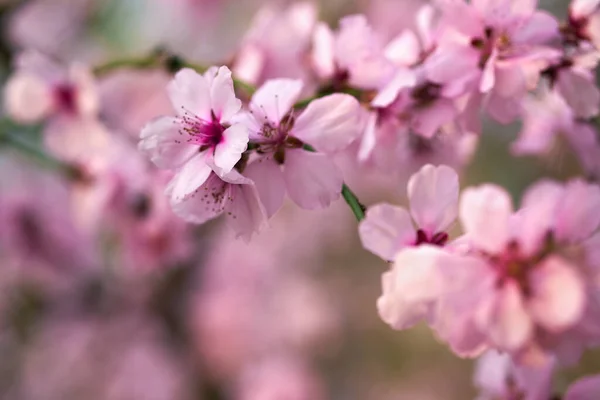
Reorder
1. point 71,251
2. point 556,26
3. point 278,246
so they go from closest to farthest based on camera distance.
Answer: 1. point 556,26
2. point 71,251
3. point 278,246

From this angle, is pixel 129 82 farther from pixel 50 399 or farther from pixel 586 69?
pixel 586 69

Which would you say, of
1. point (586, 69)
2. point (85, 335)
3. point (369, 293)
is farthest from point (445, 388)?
point (586, 69)

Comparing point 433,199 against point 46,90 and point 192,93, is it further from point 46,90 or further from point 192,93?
point 46,90

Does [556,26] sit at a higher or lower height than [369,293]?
higher

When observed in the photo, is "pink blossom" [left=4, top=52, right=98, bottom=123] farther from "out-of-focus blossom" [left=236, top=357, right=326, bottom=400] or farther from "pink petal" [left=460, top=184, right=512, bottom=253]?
"out-of-focus blossom" [left=236, top=357, right=326, bottom=400]

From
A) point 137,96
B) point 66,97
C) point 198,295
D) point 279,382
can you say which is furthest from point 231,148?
point 198,295

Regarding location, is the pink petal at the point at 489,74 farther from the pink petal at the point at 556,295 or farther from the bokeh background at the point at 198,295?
the bokeh background at the point at 198,295
